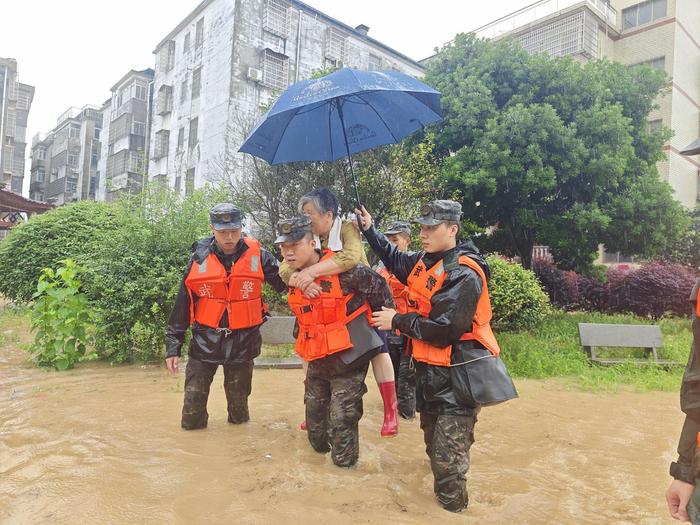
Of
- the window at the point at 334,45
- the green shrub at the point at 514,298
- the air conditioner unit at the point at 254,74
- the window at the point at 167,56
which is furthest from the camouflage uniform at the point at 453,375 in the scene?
the window at the point at 167,56

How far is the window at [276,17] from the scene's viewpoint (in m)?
23.3

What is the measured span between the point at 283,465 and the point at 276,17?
933 inches

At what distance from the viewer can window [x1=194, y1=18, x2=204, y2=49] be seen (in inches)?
982

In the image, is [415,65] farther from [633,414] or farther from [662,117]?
[633,414]

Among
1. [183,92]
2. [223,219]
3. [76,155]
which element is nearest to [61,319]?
[223,219]

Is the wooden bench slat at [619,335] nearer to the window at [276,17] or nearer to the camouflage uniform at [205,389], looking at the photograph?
the camouflage uniform at [205,389]

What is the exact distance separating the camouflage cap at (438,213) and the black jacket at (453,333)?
203 mm

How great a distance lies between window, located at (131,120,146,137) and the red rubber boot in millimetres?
31233

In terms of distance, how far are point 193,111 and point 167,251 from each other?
19574 millimetres

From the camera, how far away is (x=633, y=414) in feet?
19.8

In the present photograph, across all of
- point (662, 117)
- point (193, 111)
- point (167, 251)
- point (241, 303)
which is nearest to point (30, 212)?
point (193, 111)

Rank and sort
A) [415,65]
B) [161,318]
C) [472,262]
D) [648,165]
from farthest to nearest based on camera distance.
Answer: [415,65] < [648,165] < [161,318] < [472,262]

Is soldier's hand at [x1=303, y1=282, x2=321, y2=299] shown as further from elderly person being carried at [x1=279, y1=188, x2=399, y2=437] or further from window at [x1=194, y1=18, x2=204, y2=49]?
window at [x1=194, y1=18, x2=204, y2=49]

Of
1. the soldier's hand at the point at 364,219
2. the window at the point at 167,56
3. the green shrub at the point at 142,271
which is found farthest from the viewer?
the window at the point at 167,56
